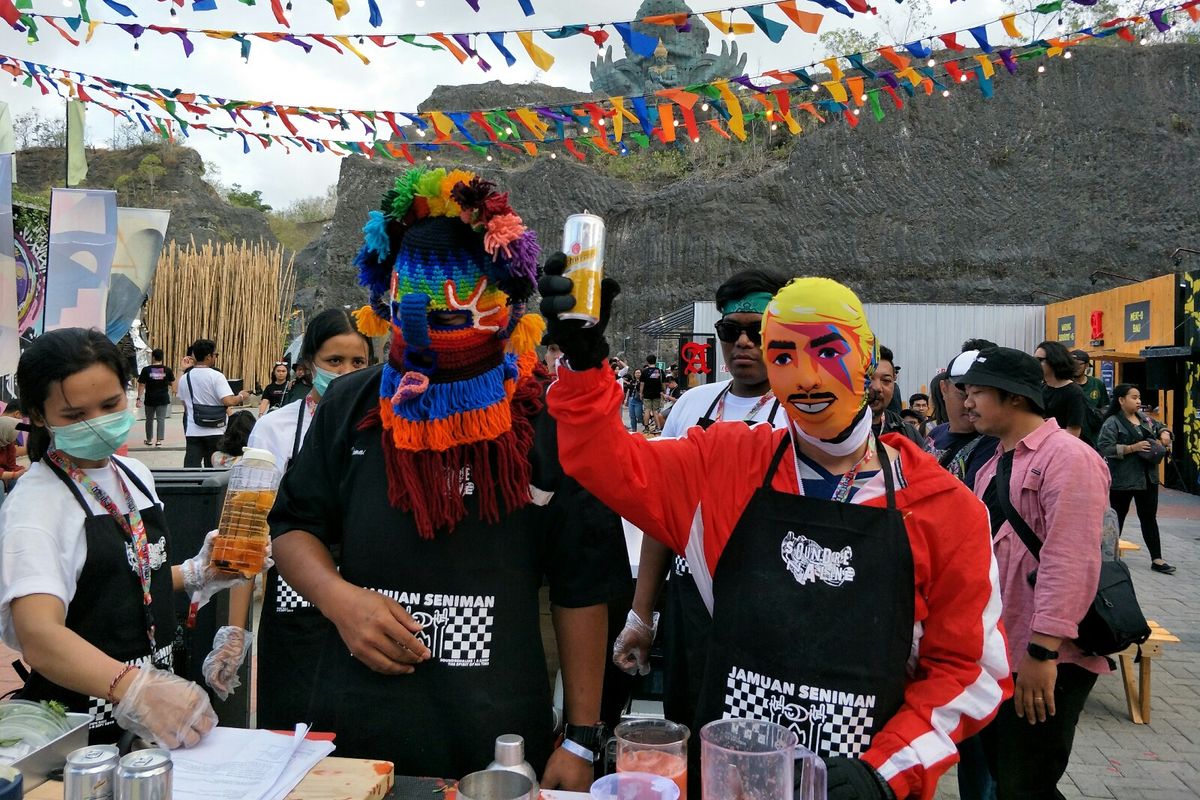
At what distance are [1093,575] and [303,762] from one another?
2.66 m

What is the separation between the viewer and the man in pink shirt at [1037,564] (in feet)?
9.43

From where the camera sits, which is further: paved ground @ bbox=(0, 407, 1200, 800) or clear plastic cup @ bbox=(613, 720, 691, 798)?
paved ground @ bbox=(0, 407, 1200, 800)

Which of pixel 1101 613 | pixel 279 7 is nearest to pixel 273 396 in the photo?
pixel 279 7

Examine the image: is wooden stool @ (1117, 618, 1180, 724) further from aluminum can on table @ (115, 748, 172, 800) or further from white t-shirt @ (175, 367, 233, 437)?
white t-shirt @ (175, 367, 233, 437)

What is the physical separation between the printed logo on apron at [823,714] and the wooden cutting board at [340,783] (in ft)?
2.59

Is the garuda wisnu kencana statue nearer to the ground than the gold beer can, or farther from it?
farther from it

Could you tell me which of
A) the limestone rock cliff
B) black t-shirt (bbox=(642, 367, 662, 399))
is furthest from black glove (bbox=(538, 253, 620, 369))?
the limestone rock cliff

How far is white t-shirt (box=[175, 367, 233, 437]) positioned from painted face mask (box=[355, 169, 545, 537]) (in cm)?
729

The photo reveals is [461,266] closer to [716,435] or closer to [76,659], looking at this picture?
[716,435]

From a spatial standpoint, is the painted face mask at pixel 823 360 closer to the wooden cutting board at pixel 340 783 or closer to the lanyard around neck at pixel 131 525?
the wooden cutting board at pixel 340 783

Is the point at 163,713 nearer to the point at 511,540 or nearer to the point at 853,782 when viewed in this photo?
the point at 511,540

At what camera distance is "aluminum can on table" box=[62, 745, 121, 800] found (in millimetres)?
1353

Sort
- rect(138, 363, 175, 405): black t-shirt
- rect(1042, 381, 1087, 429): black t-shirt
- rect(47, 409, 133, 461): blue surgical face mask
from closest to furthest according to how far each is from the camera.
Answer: rect(47, 409, 133, 461): blue surgical face mask < rect(1042, 381, 1087, 429): black t-shirt < rect(138, 363, 175, 405): black t-shirt

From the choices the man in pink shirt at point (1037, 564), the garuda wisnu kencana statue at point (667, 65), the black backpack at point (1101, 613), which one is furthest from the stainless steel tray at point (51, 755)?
the garuda wisnu kencana statue at point (667, 65)
